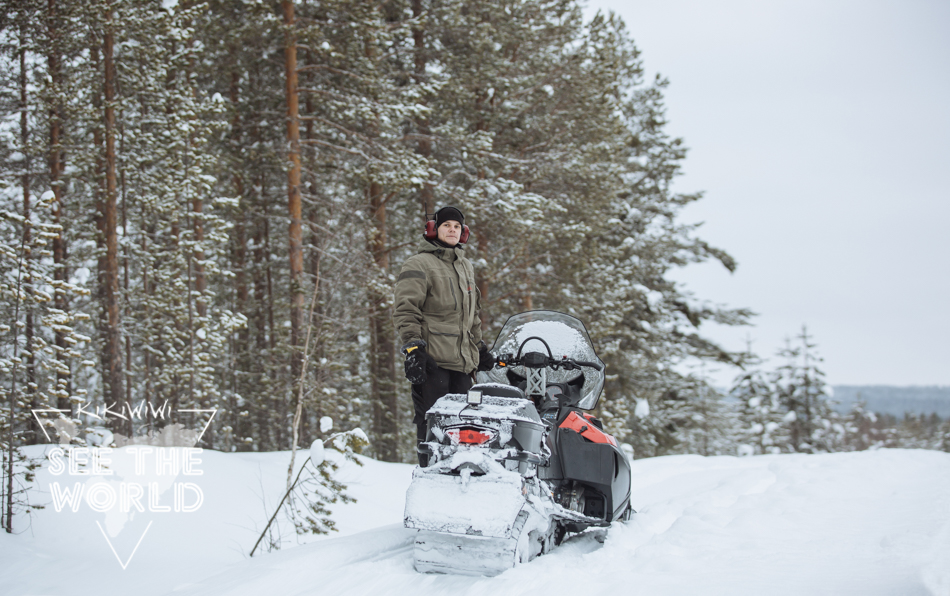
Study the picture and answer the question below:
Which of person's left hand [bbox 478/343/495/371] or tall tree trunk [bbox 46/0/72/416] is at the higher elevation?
tall tree trunk [bbox 46/0/72/416]

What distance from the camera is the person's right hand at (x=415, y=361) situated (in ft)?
11.3

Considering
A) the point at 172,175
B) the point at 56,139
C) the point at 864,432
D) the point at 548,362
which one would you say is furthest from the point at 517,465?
the point at 864,432

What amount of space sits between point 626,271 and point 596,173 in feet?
8.50

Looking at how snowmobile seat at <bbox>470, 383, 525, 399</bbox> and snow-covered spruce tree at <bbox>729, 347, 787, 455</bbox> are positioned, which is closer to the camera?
snowmobile seat at <bbox>470, 383, 525, 399</bbox>

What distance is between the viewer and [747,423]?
92.9 feet

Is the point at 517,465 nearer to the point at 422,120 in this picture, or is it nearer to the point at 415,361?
the point at 415,361

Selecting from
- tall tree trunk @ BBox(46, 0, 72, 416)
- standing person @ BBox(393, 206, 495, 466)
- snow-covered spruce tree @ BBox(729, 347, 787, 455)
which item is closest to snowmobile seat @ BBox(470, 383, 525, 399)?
standing person @ BBox(393, 206, 495, 466)

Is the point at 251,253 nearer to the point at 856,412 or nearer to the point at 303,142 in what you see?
the point at 303,142

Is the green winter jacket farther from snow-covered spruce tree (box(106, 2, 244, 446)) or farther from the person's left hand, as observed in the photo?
snow-covered spruce tree (box(106, 2, 244, 446))

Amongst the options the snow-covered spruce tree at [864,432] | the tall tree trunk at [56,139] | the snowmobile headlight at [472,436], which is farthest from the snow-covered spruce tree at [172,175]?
the snow-covered spruce tree at [864,432]

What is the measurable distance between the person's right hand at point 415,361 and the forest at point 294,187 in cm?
334

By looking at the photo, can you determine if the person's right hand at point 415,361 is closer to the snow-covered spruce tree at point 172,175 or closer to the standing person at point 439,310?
the standing person at point 439,310

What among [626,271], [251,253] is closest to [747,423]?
[626,271]

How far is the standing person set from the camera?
12.1 feet
